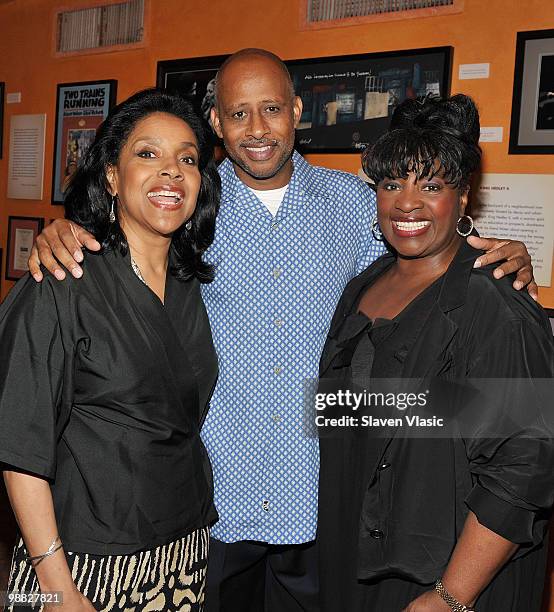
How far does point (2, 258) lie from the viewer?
5.43m

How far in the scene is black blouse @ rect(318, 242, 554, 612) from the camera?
161cm

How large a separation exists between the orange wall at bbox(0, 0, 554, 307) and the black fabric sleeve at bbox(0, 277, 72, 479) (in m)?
2.17

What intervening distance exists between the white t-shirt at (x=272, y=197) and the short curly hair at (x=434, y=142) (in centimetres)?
43

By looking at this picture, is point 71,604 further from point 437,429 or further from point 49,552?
point 437,429

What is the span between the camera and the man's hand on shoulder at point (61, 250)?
168cm

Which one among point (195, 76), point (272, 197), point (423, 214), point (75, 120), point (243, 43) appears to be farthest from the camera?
point (75, 120)

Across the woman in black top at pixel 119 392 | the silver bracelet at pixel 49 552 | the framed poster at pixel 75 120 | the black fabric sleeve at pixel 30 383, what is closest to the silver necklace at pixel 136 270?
the woman in black top at pixel 119 392

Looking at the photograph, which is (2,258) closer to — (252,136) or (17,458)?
(252,136)

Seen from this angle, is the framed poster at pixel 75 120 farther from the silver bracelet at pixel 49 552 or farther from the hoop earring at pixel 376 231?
the silver bracelet at pixel 49 552

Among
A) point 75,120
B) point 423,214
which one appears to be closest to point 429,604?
point 423,214

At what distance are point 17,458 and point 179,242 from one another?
2.39 feet

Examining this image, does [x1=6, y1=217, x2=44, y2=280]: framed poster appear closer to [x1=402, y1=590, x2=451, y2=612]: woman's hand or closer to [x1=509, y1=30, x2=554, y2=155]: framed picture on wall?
[x1=509, y1=30, x2=554, y2=155]: framed picture on wall

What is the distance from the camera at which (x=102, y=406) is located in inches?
67.3

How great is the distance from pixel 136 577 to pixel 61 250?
0.78 m
